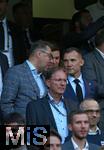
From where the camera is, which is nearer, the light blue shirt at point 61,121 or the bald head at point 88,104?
the light blue shirt at point 61,121

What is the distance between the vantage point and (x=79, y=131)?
9.51 meters

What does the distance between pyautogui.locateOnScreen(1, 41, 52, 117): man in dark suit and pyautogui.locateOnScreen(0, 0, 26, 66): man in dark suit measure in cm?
83

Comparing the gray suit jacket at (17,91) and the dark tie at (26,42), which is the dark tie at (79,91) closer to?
the gray suit jacket at (17,91)

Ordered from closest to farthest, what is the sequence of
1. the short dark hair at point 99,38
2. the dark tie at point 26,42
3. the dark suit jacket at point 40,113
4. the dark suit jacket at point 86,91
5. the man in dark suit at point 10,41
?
the dark suit jacket at point 40,113 → the dark suit jacket at point 86,91 → the short dark hair at point 99,38 → the man in dark suit at point 10,41 → the dark tie at point 26,42

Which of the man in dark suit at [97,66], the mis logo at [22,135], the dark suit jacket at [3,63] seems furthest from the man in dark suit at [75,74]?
the mis logo at [22,135]

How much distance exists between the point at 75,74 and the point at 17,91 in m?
0.95

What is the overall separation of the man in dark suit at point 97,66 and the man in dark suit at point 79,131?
95cm

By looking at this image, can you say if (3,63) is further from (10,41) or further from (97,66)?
(97,66)

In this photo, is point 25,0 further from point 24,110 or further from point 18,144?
point 18,144

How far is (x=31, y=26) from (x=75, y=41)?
1.03 metres

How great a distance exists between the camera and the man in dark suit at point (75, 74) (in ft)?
34.2

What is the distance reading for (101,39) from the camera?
1084cm

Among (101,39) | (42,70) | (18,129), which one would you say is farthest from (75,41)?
(18,129)

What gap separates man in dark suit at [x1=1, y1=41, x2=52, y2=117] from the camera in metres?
9.83
